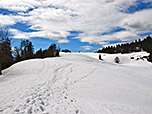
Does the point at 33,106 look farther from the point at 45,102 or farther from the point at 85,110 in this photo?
the point at 85,110

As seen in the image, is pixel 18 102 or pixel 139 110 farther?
pixel 18 102

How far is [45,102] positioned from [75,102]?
3.95ft

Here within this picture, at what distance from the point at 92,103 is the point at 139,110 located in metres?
1.64

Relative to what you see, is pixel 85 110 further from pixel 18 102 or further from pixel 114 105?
pixel 18 102

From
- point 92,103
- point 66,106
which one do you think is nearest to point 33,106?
point 66,106

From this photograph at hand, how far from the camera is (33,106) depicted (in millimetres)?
3551

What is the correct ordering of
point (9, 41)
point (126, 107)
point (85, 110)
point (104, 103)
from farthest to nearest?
point (9, 41), point (104, 103), point (126, 107), point (85, 110)

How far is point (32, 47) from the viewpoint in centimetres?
5522

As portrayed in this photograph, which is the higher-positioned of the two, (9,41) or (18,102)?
(9,41)

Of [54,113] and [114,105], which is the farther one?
[114,105]

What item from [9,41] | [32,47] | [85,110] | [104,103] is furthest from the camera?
[32,47]

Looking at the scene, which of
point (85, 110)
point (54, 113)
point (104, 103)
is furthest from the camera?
point (104, 103)

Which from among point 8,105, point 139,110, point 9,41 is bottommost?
point 139,110

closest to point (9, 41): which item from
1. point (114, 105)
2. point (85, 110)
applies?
point (85, 110)
